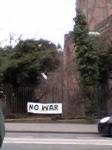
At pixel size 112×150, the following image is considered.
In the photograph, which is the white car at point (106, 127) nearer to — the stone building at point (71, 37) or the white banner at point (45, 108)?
the white banner at point (45, 108)

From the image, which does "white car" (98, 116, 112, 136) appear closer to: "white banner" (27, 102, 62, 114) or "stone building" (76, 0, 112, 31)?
"white banner" (27, 102, 62, 114)

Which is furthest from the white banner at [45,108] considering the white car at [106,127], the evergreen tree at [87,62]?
the white car at [106,127]

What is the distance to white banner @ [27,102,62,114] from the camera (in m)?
34.6

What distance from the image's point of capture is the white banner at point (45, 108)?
34.6m

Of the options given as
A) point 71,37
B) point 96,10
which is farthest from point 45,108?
point 96,10

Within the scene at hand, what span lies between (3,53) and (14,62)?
3.25 metres

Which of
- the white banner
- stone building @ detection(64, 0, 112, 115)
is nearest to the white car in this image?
the white banner

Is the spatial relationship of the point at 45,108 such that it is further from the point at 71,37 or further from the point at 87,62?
the point at 71,37

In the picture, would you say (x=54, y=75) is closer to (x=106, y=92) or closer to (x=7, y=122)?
(x=106, y=92)

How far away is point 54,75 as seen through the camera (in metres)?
39.1

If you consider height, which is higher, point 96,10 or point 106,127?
point 96,10

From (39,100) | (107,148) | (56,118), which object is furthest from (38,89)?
(107,148)

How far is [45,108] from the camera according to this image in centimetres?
3478

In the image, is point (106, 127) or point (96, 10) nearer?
point (106, 127)
